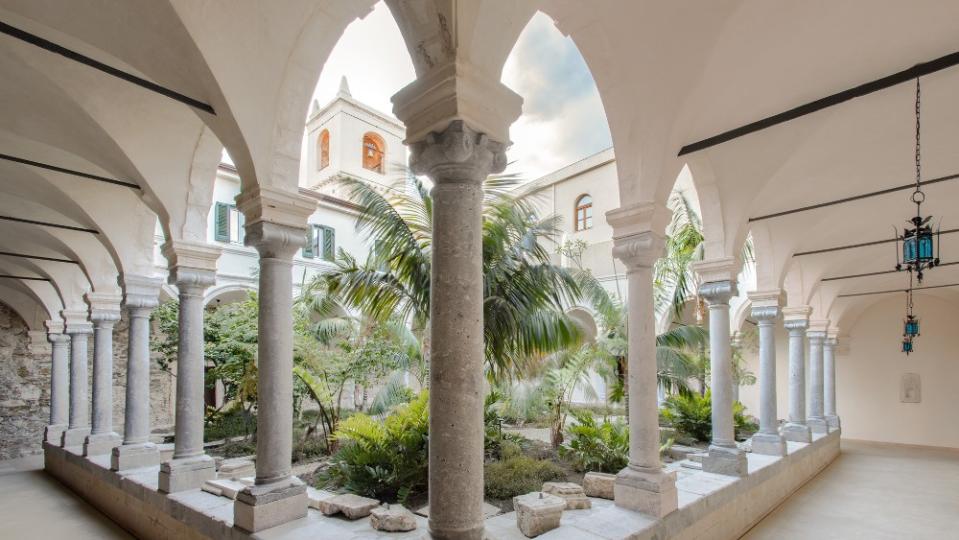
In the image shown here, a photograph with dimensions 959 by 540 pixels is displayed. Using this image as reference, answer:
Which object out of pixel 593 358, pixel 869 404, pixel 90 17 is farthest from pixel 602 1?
pixel 869 404

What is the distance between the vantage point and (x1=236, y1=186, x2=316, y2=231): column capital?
4527mm

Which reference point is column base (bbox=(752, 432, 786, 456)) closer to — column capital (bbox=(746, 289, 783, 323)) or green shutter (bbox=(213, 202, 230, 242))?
column capital (bbox=(746, 289, 783, 323))

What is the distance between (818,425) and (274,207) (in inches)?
516

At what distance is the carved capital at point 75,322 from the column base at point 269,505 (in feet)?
28.6

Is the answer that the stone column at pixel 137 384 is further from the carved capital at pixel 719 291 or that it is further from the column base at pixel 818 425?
the column base at pixel 818 425

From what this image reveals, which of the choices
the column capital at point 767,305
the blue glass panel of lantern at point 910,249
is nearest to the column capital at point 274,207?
the blue glass panel of lantern at point 910,249

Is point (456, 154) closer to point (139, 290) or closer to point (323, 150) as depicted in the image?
point (139, 290)

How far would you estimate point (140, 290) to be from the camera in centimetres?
768

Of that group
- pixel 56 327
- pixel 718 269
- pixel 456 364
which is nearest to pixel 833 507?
pixel 718 269

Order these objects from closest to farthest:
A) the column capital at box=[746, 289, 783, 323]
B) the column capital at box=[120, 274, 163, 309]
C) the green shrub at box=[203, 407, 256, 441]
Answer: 1. the column capital at box=[120, 274, 163, 309]
2. the column capital at box=[746, 289, 783, 323]
3. the green shrub at box=[203, 407, 256, 441]

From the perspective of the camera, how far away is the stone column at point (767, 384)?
794cm

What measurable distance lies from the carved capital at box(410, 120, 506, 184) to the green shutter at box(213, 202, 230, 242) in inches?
525

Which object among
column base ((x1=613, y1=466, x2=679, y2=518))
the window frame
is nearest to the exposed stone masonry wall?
column base ((x1=613, y1=466, x2=679, y2=518))

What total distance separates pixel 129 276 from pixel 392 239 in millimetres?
4187
